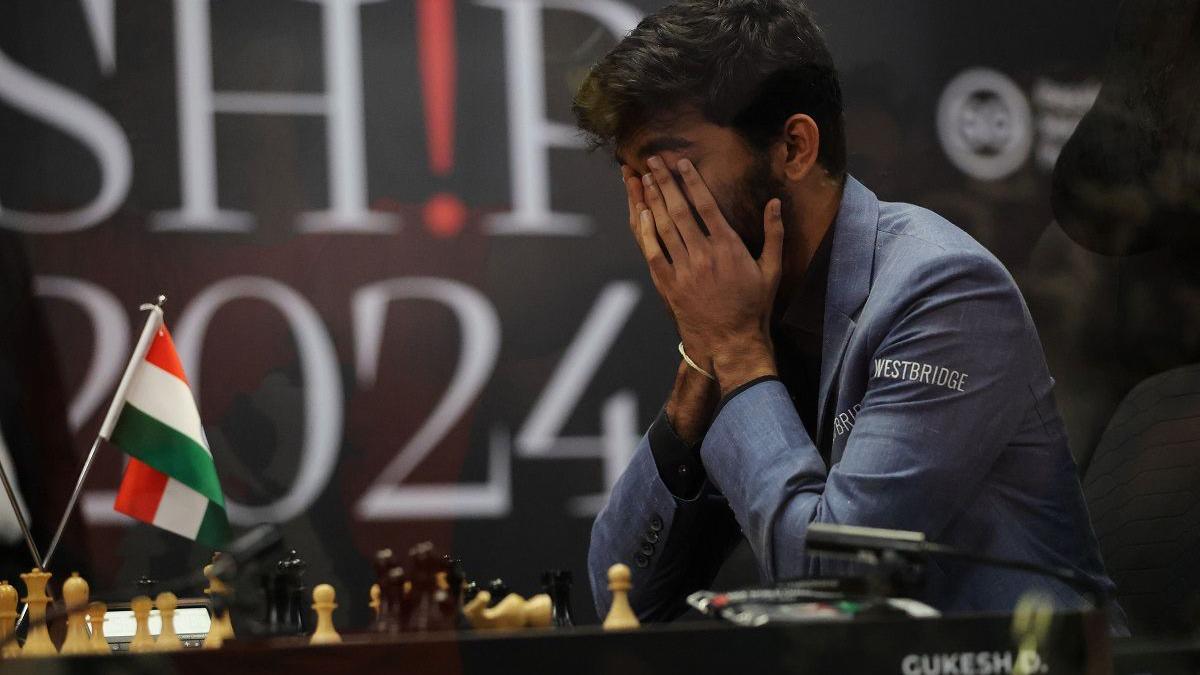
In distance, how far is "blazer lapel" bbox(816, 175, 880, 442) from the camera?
1630 millimetres

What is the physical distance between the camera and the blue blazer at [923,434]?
144 cm

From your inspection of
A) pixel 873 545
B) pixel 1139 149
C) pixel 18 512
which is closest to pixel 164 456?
pixel 18 512

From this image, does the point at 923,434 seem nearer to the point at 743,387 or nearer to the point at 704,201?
the point at 743,387

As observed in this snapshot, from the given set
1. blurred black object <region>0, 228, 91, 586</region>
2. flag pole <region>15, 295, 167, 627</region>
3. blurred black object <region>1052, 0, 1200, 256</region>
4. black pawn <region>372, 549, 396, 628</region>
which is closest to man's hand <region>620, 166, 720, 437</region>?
black pawn <region>372, 549, 396, 628</region>

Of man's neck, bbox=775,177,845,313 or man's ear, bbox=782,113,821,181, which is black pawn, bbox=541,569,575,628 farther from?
man's ear, bbox=782,113,821,181

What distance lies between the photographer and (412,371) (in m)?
2.77

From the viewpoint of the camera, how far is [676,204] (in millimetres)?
1727

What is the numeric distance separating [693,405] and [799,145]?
363 millimetres

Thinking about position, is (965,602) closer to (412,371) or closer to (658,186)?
(658,186)

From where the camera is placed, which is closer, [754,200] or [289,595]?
[289,595]

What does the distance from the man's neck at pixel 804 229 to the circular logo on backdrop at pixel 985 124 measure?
1287 millimetres

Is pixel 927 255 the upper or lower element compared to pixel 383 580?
upper

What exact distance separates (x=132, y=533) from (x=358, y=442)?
465mm

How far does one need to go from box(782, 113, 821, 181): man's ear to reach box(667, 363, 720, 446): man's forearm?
0.29 m
